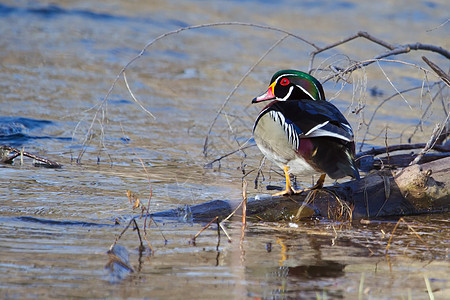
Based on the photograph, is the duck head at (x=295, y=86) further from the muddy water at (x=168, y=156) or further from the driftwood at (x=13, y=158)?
the driftwood at (x=13, y=158)

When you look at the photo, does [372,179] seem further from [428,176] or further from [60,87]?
[60,87]

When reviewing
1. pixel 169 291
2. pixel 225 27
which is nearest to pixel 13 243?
pixel 169 291

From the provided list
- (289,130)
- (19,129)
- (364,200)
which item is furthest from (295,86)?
(19,129)

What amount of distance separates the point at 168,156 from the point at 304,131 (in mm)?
3026

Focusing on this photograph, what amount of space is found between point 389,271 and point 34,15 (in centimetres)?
1396

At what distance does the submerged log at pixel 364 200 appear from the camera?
4.80 meters

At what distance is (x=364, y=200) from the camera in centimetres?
496

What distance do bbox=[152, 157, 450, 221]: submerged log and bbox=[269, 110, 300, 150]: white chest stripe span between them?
418 millimetres

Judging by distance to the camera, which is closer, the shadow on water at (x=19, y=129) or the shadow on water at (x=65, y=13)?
the shadow on water at (x=19, y=129)

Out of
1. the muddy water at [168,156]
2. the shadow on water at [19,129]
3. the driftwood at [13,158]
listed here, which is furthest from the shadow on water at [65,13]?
the driftwood at [13,158]

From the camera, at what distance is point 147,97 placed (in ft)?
34.7

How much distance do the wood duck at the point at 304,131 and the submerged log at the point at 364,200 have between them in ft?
0.43

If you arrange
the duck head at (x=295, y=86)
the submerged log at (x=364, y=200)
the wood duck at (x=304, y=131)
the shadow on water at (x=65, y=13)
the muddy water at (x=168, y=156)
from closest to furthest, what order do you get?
1. the muddy water at (x=168, y=156)
2. the wood duck at (x=304, y=131)
3. the submerged log at (x=364, y=200)
4. the duck head at (x=295, y=86)
5. the shadow on water at (x=65, y=13)

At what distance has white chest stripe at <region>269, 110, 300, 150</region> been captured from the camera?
4.63 metres
